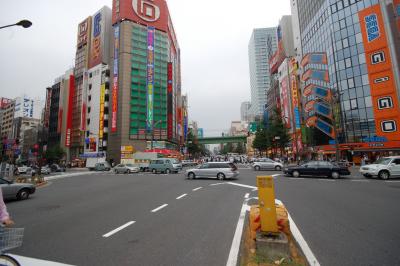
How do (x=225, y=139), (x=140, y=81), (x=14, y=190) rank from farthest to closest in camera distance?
(x=225, y=139)
(x=140, y=81)
(x=14, y=190)

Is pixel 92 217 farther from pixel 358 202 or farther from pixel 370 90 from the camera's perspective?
pixel 370 90

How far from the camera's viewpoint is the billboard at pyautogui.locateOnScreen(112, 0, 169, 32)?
6450 cm

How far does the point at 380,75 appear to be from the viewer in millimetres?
40281

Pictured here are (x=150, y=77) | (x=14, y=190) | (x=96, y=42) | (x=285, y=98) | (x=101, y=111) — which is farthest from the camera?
(x=96, y=42)

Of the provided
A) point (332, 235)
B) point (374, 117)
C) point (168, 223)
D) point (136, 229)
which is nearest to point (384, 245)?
point (332, 235)

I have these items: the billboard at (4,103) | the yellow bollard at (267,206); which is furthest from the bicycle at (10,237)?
the billboard at (4,103)

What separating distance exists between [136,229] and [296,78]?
6606cm

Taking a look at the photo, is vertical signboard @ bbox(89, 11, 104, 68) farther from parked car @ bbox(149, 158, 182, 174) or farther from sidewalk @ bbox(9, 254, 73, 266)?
sidewalk @ bbox(9, 254, 73, 266)

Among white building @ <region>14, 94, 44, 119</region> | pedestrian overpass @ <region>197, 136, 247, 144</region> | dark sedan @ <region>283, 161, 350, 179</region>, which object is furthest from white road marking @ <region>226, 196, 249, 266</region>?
Result: white building @ <region>14, 94, 44, 119</region>

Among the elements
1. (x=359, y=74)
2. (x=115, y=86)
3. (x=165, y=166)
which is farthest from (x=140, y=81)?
(x=359, y=74)

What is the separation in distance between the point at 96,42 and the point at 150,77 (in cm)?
2276

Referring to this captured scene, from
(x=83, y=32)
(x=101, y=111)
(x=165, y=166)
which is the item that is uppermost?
(x=83, y=32)

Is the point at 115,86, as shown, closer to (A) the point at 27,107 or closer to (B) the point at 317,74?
(B) the point at 317,74

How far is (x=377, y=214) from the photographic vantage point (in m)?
7.06
